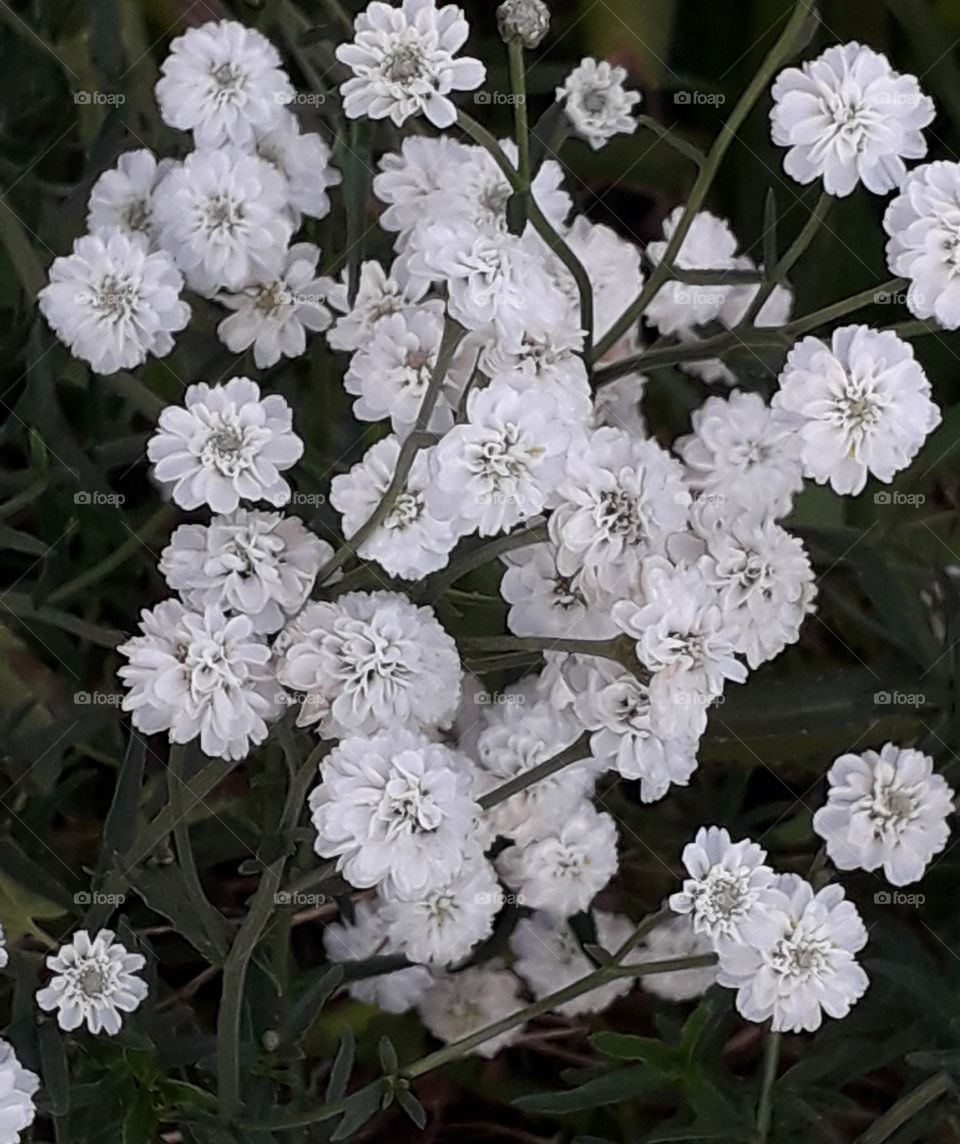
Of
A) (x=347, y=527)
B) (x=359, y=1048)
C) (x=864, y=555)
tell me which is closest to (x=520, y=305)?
(x=347, y=527)

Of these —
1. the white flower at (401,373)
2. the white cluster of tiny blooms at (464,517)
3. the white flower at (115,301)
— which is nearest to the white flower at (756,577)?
the white cluster of tiny blooms at (464,517)

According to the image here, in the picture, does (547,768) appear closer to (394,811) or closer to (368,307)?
(394,811)

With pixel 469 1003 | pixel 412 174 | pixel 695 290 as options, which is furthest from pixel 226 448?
pixel 469 1003

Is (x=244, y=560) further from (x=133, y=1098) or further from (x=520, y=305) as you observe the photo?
(x=133, y=1098)

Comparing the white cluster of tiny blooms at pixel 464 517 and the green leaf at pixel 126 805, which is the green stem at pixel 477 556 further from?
the green leaf at pixel 126 805

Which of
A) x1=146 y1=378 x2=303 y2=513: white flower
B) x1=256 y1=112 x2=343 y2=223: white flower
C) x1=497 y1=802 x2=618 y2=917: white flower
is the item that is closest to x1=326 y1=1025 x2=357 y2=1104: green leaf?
x1=497 y1=802 x2=618 y2=917: white flower

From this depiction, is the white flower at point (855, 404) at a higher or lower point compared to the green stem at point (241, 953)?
higher

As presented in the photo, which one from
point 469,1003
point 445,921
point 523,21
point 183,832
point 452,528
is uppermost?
point 523,21
